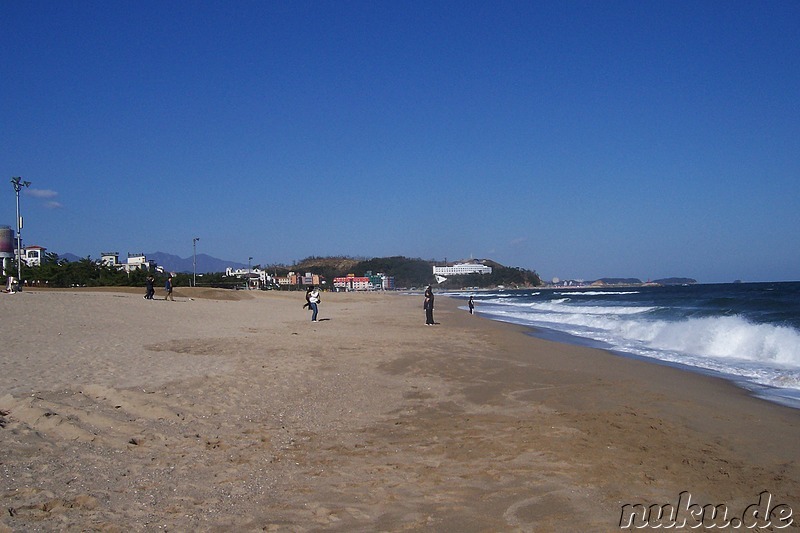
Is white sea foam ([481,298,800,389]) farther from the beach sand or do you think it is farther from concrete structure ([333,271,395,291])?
concrete structure ([333,271,395,291])

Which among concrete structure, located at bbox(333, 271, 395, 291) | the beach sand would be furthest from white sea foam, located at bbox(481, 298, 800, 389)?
concrete structure, located at bbox(333, 271, 395, 291)

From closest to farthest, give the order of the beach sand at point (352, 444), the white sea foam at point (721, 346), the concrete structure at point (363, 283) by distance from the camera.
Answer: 1. the beach sand at point (352, 444)
2. the white sea foam at point (721, 346)
3. the concrete structure at point (363, 283)

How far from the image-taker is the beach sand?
13.0 feet

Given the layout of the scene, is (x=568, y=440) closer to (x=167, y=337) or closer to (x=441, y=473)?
(x=441, y=473)

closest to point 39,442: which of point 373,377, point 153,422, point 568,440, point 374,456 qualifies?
point 153,422

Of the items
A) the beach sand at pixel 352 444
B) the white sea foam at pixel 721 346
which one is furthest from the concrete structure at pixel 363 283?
the beach sand at pixel 352 444

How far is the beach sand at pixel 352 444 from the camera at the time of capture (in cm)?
395

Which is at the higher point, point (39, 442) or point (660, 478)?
point (39, 442)

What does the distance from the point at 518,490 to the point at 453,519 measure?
30.7 inches

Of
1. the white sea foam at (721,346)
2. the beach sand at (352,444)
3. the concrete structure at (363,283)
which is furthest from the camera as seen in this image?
the concrete structure at (363,283)

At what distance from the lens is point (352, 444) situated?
19.2ft

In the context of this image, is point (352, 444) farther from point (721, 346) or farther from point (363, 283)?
point (363, 283)

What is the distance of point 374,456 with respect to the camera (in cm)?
542

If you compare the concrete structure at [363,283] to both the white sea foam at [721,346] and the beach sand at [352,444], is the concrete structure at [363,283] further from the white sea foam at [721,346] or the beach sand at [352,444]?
the beach sand at [352,444]
